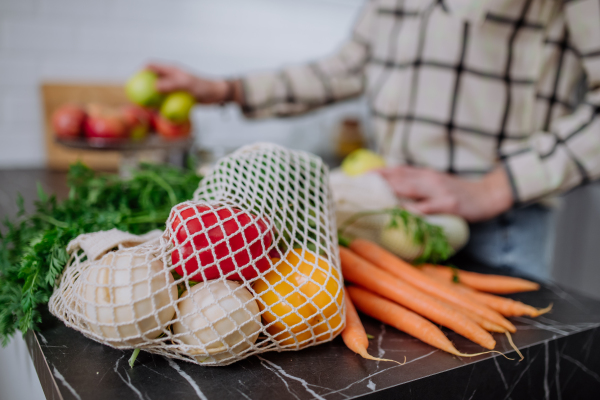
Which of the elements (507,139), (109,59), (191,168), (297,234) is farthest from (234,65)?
(297,234)

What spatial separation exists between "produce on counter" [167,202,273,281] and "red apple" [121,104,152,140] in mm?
997

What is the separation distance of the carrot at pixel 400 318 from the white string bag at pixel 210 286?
0.12 m

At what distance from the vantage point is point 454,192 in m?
0.86

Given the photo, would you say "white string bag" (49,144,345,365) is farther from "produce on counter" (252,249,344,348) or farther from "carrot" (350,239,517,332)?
"carrot" (350,239,517,332)

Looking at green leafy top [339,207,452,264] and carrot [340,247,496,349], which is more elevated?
green leafy top [339,207,452,264]

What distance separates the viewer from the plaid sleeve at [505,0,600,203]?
0.86m

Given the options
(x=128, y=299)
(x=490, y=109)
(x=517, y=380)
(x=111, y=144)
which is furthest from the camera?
(x=111, y=144)

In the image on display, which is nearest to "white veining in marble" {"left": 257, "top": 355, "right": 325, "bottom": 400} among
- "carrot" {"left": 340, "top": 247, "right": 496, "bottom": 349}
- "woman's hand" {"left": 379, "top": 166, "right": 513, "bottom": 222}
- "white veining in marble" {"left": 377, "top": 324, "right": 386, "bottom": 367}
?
"white veining in marble" {"left": 377, "top": 324, "right": 386, "bottom": 367}

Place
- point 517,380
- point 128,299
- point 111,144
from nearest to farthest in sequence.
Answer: point 128,299, point 517,380, point 111,144

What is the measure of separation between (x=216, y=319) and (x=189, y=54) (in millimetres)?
1707

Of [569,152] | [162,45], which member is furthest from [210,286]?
[162,45]

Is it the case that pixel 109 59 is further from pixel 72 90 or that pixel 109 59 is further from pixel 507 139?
pixel 507 139

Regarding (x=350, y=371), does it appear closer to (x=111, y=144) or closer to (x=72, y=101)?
(x=111, y=144)

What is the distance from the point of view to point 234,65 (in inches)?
78.3
